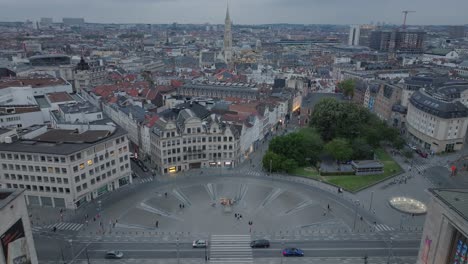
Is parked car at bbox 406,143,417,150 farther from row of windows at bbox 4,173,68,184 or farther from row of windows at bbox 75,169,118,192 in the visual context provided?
row of windows at bbox 4,173,68,184

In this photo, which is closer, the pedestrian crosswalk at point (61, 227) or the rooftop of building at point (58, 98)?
the pedestrian crosswalk at point (61, 227)

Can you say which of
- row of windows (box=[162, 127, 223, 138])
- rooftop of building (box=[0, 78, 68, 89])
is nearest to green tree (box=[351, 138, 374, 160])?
row of windows (box=[162, 127, 223, 138])

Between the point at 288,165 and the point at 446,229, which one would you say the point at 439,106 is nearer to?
the point at 288,165

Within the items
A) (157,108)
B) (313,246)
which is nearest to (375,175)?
(313,246)

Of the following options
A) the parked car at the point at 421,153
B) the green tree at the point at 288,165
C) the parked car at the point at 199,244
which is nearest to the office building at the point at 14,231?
the parked car at the point at 199,244

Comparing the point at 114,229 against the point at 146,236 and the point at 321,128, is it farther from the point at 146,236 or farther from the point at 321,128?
the point at 321,128

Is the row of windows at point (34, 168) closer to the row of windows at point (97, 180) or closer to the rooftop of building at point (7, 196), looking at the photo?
the row of windows at point (97, 180)
